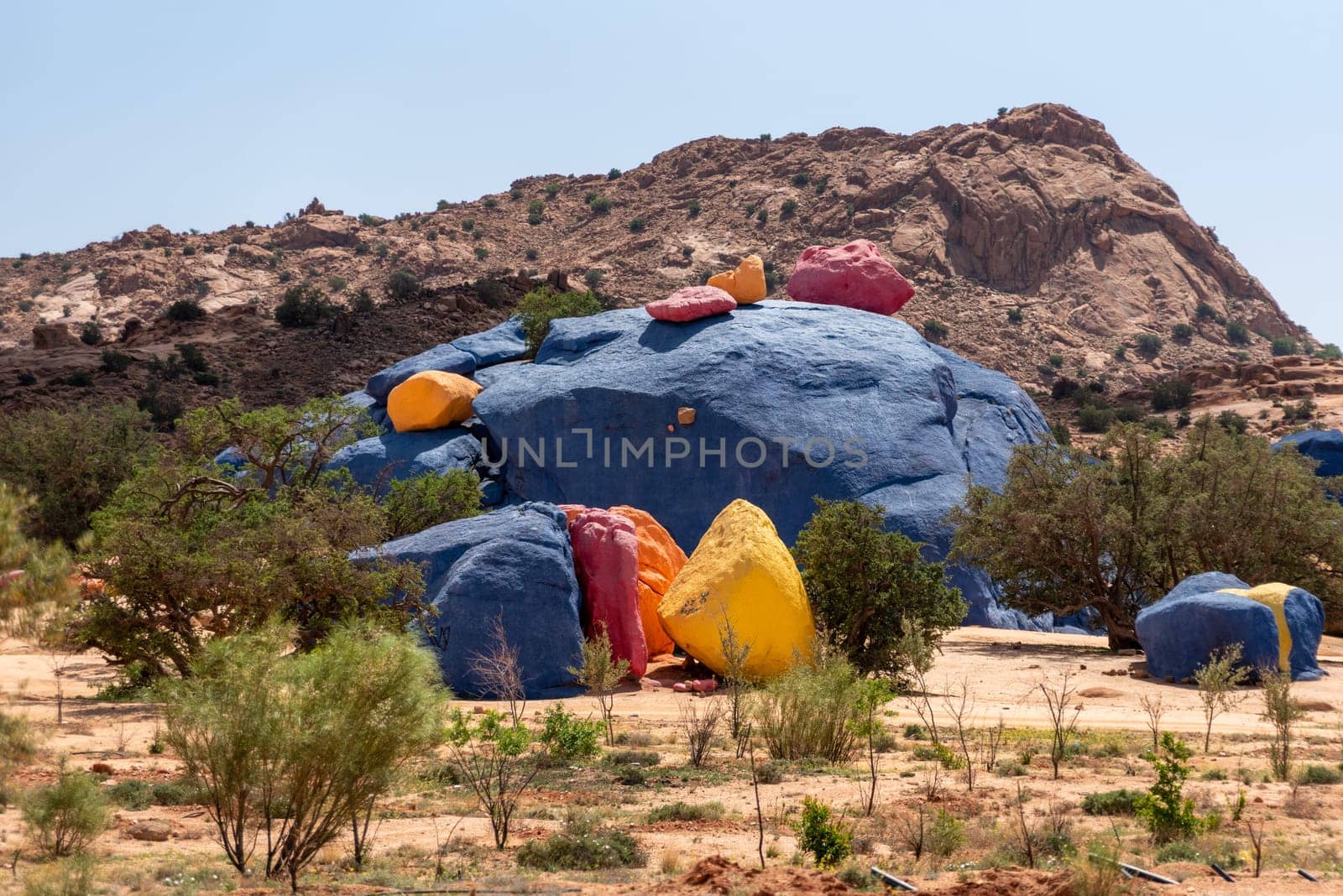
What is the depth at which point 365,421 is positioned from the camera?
24031 millimetres

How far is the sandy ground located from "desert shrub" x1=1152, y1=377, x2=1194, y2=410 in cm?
3394

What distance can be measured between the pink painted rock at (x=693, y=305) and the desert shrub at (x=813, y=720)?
14675 mm

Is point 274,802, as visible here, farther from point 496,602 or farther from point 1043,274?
point 1043,274

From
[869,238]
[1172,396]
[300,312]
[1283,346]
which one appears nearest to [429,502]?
[300,312]

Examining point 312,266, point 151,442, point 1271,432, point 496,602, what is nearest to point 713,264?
point 312,266

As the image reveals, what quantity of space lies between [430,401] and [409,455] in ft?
4.00

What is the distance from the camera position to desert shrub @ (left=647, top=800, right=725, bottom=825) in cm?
852

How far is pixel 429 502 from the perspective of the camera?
65.0 ft

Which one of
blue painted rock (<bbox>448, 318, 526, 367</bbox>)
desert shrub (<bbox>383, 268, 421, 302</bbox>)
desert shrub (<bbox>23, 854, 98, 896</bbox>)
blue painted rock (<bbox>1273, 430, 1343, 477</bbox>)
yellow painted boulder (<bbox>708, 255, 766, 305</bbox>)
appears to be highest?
desert shrub (<bbox>383, 268, 421, 302</bbox>)

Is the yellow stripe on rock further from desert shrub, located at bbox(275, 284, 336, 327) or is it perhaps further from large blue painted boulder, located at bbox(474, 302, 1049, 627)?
desert shrub, located at bbox(275, 284, 336, 327)

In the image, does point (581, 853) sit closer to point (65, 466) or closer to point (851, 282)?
Answer: point (851, 282)

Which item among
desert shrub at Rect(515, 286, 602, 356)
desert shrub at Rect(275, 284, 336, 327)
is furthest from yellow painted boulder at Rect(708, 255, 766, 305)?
desert shrub at Rect(275, 284, 336, 327)

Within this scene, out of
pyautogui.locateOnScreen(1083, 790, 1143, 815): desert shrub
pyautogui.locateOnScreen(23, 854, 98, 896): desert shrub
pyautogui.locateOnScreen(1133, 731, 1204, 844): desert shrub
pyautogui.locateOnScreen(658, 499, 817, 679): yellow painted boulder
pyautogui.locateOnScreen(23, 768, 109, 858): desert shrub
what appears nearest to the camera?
pyautogui.locateOnScreen(23, 854, 98, 896): desert shrub

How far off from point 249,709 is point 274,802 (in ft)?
2.53
